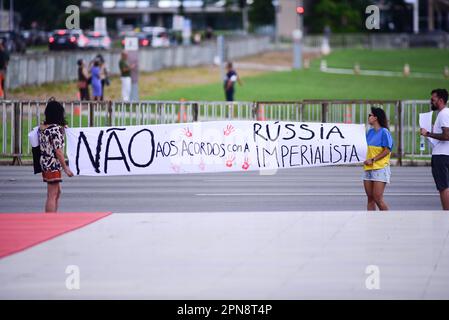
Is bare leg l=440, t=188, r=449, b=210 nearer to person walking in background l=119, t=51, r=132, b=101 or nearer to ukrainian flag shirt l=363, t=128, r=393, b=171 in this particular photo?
ukrainian flag shirt l=363, t=128, r=393, b=171

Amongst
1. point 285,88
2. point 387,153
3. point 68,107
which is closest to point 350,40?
point 285,88

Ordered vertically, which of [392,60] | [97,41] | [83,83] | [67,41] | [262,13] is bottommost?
[83,83]

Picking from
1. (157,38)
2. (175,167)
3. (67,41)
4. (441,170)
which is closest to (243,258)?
(441,170)

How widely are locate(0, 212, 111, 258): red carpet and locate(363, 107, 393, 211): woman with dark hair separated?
3.67 meters

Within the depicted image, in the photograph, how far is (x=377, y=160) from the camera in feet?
51.1

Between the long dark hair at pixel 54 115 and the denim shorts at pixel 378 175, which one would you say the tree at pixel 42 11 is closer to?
the long dark hair at pixel 54 115

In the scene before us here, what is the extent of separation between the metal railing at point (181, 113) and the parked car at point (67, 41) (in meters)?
43.9

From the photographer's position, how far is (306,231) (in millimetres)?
14312

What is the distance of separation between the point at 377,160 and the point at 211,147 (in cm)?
660

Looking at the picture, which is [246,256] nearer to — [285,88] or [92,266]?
[92,266]

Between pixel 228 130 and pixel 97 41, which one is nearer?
pixel 228 130

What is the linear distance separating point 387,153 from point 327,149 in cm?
575

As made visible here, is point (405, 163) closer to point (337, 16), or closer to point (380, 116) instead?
point (380, 116)
